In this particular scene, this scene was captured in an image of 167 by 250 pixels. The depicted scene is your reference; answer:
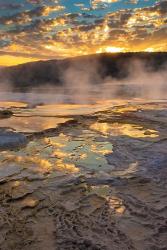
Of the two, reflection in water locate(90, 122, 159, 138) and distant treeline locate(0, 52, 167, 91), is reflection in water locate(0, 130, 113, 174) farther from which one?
distant treeline locate(0, 52, 167, 91)

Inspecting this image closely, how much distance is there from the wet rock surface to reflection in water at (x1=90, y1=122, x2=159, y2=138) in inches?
11.2

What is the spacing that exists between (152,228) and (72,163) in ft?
7.97

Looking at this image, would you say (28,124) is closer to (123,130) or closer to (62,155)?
(123,130)

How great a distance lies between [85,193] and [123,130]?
14.4 ft

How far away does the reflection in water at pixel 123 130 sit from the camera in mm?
8125

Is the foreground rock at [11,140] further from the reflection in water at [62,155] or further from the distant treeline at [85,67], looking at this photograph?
the distant treeline at [85,67]

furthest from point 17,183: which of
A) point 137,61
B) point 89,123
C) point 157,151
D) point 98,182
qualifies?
point 137,61

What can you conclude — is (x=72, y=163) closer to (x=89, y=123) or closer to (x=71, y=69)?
(x=89, y=123)

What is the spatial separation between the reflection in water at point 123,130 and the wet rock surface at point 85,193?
0.28 metres

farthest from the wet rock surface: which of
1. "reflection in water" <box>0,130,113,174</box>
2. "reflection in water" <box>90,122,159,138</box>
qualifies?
"reflection in water" <box>90,122,159,138</box>

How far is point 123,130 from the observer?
8734 millimetres

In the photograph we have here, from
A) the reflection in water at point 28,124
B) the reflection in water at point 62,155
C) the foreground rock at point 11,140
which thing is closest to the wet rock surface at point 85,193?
the reflection in water at point 62,155

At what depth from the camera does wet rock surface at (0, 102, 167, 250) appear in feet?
11.1

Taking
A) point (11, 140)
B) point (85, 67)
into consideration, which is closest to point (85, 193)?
point (11, 140)
